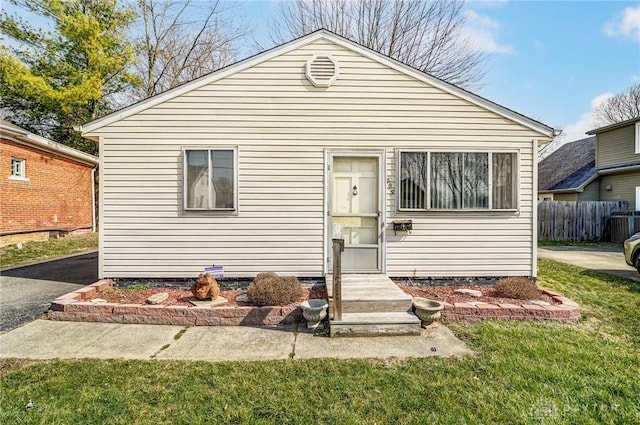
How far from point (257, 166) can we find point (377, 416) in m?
4.34

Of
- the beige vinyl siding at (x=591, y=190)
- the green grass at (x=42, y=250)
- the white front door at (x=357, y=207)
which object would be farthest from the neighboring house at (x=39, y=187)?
the beige vinyl siding at (x=591, y=190)

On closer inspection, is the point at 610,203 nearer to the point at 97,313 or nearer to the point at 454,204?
the point at 454,204

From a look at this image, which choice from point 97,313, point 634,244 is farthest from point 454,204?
point 97,313

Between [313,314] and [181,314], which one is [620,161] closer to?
[313,314]

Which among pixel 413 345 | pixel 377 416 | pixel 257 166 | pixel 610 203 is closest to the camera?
pixel 377 416

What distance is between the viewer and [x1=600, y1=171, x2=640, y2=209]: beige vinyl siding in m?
14.0

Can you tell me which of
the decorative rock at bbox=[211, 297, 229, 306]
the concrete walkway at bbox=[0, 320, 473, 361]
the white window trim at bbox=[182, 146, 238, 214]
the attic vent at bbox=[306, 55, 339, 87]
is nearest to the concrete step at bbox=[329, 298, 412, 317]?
the concrete walkway at bbox=[0, 320, 473, 361]

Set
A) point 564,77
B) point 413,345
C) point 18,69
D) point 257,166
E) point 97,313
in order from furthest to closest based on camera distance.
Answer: point 18,69 < point 564,77 < point 257,166 < point 97,313 < point 413,345

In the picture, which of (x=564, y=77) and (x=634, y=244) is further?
(x=564, y=77)

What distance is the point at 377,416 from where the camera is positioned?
2459mm

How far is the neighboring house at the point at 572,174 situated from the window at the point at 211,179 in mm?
18224

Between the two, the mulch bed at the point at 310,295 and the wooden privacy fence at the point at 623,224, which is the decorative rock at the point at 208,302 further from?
the wooden privacy fence at the point at 623,224

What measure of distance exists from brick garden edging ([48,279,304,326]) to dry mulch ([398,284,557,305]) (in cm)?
224

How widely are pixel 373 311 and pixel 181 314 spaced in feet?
8.96
